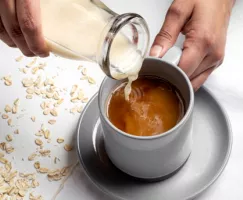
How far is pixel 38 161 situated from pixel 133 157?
0.20m

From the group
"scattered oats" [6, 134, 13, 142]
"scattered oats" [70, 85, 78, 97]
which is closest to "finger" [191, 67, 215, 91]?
"scattered oats" [70, 85, 78, 97]

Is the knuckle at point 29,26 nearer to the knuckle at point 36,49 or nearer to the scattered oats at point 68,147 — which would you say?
the knuckle at point 36,49

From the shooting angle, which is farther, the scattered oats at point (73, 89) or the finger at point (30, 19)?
the scattered oats at point (73, 89)

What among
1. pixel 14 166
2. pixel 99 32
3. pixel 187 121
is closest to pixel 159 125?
pixel 187 121

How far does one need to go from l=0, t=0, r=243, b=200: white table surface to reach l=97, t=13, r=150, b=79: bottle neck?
8.3 inches

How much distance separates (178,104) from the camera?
607 mm

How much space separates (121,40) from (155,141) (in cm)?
14

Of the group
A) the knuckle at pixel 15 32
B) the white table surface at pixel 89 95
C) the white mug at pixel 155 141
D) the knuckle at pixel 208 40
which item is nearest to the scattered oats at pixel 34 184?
the white table surface at pixel 89 95

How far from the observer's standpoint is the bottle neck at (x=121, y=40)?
0.52 meters

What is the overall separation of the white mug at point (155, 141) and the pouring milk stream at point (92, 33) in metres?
0.04

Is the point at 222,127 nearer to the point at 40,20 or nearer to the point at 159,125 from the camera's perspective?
the point at 159,125

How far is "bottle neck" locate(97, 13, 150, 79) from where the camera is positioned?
516 millimetres

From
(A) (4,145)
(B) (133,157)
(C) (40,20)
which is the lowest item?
(A) (4,145)

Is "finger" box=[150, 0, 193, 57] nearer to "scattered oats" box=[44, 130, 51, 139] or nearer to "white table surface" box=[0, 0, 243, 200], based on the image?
"white table surface" box=[0, 0, 243, 200]
